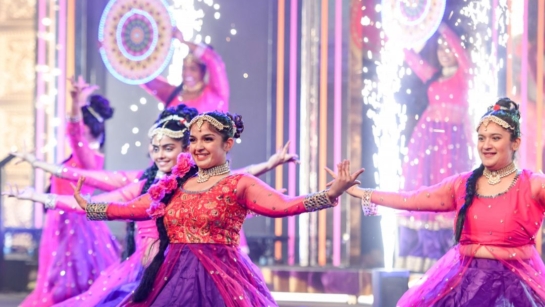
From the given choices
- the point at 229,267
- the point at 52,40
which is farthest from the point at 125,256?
the point at 52,40

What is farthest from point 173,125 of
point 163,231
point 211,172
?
point 163,231

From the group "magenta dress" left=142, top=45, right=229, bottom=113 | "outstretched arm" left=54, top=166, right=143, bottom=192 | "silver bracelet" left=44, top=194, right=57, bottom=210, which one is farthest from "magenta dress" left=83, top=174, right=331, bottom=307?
"magenta dress" left=142, top=45, right=229, bottom=113

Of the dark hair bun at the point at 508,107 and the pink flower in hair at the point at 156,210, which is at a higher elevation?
the dark hair bun at the point at 508,107

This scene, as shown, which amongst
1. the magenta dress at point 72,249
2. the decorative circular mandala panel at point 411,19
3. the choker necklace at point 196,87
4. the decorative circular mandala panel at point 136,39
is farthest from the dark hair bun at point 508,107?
the decorative circular mandala panel at point 136,39

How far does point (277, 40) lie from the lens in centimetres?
696

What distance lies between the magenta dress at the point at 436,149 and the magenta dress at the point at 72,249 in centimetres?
228

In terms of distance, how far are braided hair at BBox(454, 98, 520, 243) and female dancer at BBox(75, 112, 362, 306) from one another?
0.74 meters

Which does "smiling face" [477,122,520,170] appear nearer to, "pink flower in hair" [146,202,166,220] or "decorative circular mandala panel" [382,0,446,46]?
"pink flower in hair" [146,202,166,220]

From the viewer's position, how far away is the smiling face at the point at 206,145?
138 inches

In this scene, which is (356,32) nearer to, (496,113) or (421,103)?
(421,103)

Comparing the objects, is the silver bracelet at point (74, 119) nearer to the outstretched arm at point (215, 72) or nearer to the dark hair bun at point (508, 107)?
the outstretched arm at point (215, 72)

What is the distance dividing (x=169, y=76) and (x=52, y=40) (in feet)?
3.86

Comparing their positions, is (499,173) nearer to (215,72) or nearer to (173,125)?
(173,125)

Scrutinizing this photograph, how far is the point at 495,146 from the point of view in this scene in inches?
145
